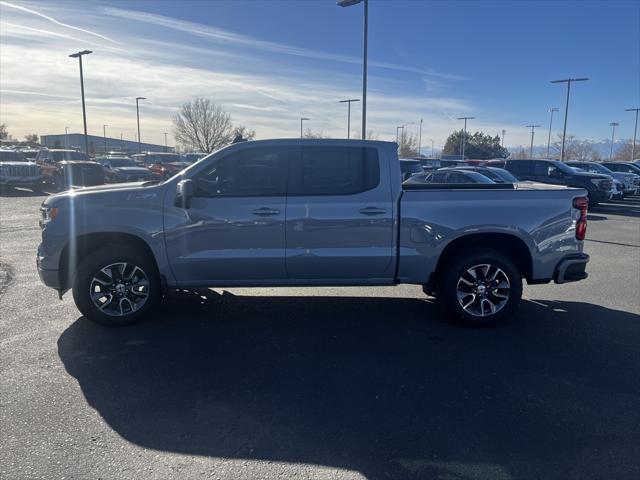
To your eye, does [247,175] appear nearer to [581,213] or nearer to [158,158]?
[581,213]

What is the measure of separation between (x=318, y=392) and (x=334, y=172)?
Answer: 2.41 meters

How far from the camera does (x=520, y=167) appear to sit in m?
20.9

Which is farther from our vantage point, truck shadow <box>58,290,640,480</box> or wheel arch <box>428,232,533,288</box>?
wheel arch <box>428,232,533,288</box>

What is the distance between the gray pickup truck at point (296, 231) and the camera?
5160 mm

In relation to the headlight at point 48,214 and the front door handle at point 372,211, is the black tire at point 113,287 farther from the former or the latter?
the front door handle at point 372,211

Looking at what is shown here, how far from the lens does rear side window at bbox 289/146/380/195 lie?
5262 millimetres

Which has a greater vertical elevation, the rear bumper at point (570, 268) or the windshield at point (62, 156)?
the windshield at point (62, 156)

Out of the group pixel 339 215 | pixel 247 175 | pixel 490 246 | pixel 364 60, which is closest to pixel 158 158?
pixel 364 60

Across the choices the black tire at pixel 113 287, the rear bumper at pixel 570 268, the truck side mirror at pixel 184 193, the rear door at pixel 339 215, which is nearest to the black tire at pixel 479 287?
the rear bumper at pixel 570 268

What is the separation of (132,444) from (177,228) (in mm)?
2460

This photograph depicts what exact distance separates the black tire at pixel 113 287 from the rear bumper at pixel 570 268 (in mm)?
4354

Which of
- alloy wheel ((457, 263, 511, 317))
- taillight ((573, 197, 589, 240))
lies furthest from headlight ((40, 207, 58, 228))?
taillight ((573, 197, 589, 240))

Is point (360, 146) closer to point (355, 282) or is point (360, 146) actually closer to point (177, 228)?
point (355, 282)

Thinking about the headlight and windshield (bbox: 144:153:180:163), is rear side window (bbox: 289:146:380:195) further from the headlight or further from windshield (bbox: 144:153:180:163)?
windshield (bbox: 144:153:180:163)
